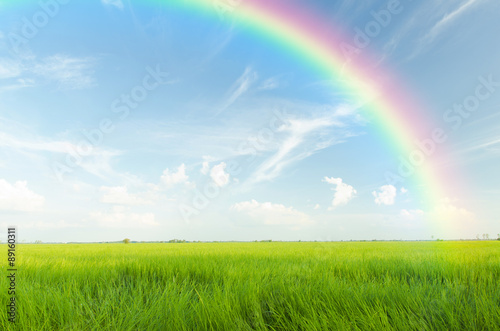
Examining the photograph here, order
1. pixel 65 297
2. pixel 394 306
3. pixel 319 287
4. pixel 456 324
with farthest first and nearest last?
pixel 319 287 → pixel 65 297 → pixel 394 306 → pixel 456 324

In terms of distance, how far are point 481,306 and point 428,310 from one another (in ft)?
1.23

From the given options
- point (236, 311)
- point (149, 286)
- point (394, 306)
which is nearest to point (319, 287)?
point (394, 306)

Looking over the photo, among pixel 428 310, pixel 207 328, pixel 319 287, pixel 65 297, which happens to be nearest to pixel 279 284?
pixel 319 287

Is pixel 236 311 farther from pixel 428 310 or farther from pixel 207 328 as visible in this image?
pixel 428 310

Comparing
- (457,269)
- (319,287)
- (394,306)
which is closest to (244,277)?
(319,287)

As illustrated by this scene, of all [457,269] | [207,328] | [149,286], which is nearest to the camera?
[207,328]

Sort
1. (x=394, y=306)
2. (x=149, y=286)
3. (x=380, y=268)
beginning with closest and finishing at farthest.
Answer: (x=394, y=306) < (x=149, y=286) < (x=380, y=268)

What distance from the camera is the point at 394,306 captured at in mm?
2293

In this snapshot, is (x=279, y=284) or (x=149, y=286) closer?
(x=279, y=284)

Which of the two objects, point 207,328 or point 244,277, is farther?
point 244,277

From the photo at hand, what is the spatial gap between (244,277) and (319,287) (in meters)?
1.10

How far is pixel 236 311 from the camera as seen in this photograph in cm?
233

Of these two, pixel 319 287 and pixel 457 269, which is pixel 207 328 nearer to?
pixel 319 287

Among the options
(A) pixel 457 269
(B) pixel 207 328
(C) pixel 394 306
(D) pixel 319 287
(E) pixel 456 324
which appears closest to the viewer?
(E) pixel 456 324
